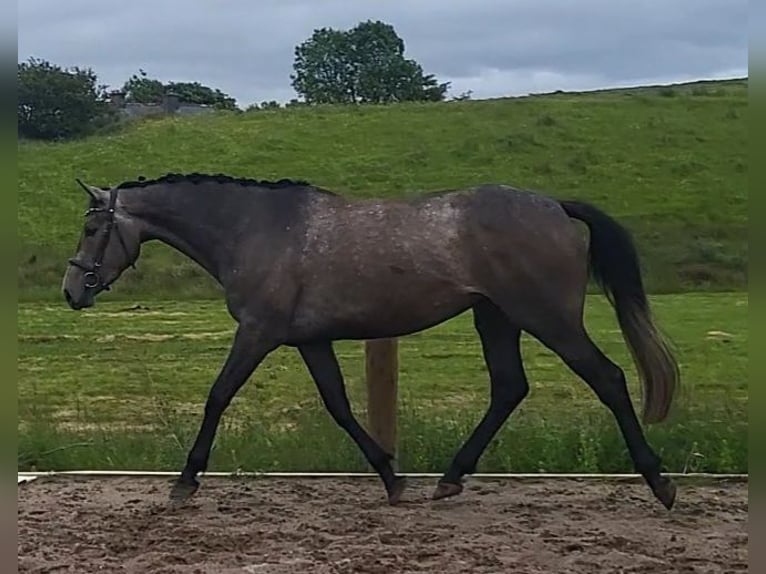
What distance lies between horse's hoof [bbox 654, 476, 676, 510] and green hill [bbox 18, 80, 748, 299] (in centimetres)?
974

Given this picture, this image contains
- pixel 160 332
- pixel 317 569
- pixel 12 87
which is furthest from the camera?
pixel 160 332

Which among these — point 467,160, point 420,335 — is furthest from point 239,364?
point 467,160

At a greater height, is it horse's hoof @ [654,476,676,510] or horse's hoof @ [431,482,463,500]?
horse's hoof @ [654,476,676,510]

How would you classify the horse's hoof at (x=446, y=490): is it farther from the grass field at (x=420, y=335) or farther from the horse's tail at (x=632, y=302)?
the horse's tail at (x=632, y=302)

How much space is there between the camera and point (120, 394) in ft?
28.6

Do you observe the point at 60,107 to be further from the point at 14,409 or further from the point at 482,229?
the point at 14,409

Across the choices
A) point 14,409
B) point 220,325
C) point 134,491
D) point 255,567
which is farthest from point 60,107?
point 14,409

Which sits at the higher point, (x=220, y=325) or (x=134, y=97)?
(x=134, y=97)

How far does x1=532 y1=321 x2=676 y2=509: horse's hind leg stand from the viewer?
4.77 m

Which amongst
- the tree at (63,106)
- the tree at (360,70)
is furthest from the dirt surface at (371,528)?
the tree at (360,70)

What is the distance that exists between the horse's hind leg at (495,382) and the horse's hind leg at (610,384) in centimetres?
43

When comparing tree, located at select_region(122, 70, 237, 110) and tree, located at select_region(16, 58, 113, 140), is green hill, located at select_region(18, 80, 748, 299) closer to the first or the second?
tree, located at select_region(16, 58, 113, 140)

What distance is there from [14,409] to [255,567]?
209cm

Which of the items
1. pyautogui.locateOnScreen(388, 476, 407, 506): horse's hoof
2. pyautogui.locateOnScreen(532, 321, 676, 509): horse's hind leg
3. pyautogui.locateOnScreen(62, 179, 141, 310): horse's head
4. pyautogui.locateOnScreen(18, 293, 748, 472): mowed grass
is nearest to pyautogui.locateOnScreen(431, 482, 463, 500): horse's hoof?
pyautogui.locateOnScreen(388, 476, 407, 506): horse's hoof
